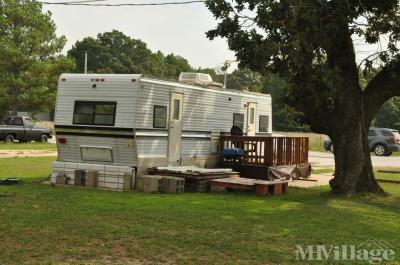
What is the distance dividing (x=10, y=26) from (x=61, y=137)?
3062cm

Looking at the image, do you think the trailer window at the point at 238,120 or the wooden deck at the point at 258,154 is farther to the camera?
the trailer window at the point at 238,120

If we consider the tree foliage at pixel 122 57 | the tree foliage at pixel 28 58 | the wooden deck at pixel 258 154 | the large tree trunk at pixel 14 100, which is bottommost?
the wooden deck at pixel 258 154

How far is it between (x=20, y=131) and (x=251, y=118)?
18.5m

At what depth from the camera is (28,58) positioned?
138ft

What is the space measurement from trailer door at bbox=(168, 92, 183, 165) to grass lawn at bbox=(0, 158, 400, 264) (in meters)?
2.32

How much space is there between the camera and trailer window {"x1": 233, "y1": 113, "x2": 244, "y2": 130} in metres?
17.7

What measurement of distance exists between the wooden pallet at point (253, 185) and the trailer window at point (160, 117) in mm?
1959

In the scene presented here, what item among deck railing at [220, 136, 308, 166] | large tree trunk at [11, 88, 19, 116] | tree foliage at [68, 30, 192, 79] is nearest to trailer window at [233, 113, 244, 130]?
deck railing at [220, 136, 308, 166]

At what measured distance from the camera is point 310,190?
580 inches

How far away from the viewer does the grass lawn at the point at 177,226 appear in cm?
668

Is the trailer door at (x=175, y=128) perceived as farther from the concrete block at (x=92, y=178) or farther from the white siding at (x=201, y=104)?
the concrete block at (x=92, y=178)

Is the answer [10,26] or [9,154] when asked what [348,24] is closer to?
[9,154]

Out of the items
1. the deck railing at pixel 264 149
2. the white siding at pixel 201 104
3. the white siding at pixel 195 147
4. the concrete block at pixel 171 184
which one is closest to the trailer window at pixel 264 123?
the white siding at pixel 201 104

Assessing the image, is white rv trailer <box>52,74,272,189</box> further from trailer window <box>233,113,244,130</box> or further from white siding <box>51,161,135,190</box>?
trailer window <box>233,113,244,130</box>
